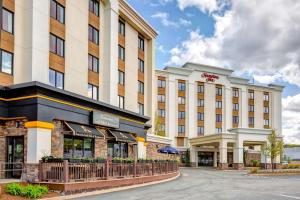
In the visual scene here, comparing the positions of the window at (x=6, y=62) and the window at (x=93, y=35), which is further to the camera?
the window at (x=93, y=35)

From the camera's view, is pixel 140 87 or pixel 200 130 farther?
pixel 200 130

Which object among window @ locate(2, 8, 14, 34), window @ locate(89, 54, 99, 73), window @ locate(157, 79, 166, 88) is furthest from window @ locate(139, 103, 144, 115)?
window @ locate(157, 79, 166, 88)

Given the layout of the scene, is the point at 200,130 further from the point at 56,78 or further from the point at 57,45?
the point at 57,45

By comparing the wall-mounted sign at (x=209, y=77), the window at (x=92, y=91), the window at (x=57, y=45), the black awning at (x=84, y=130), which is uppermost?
the wall-mounted sign at (x=209, y=77)

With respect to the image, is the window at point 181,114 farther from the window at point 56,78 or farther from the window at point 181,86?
the window at point 56,78

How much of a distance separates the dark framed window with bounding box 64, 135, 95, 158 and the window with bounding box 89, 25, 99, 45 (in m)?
10.0

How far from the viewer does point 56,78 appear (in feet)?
97.6

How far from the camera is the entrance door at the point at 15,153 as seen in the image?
24.1m

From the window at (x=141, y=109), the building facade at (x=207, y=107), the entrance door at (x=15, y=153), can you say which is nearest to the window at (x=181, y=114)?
the building facade at (x=207, y=107)

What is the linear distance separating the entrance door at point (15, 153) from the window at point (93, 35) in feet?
46.0

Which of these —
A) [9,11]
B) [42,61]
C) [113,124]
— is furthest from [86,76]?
[9,11]

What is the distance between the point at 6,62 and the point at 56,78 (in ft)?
16.3

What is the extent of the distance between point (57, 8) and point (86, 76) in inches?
259

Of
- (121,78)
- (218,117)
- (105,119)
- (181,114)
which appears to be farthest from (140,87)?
(218,117)
